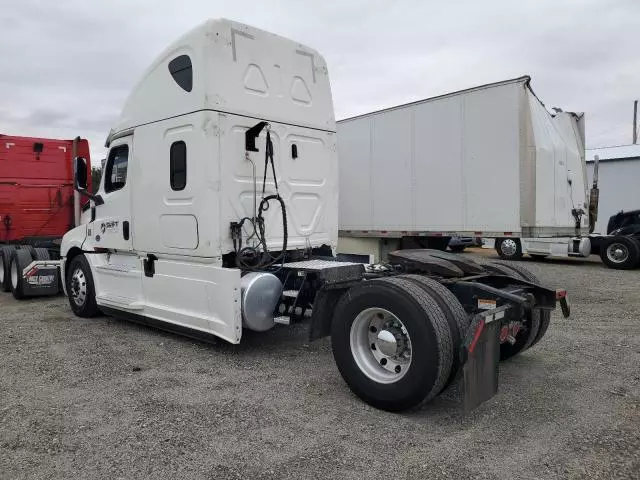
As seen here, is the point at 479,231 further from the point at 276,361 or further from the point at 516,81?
the point at 276,361

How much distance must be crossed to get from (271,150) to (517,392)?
3.48 m

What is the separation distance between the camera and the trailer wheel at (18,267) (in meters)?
9.13

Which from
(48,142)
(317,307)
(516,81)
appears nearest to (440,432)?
(317,307)

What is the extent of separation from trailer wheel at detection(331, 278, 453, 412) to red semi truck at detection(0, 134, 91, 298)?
24.5 ft

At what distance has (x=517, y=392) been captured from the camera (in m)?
4.45

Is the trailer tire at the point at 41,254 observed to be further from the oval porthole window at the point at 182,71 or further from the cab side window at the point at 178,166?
the oval porthole window at the point at 182,71

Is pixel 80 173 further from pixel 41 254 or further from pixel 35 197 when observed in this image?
pixel 35 197

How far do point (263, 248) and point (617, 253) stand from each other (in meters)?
12.2

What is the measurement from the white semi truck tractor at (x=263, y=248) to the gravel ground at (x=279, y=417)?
0.33 metres

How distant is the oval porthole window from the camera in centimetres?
559

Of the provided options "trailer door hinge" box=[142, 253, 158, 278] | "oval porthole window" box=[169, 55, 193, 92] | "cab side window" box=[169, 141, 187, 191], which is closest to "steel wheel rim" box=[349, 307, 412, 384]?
"cab side window" box=[169, 141, 187, 191]

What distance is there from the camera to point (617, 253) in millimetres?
14258

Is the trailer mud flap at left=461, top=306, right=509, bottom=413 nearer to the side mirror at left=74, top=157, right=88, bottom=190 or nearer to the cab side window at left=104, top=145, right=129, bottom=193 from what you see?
the cab side window at left=104, top=145, right=129, bottom=193

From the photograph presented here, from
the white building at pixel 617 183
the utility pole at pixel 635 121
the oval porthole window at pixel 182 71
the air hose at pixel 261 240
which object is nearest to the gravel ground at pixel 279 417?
the air hose at pixel 261 240
